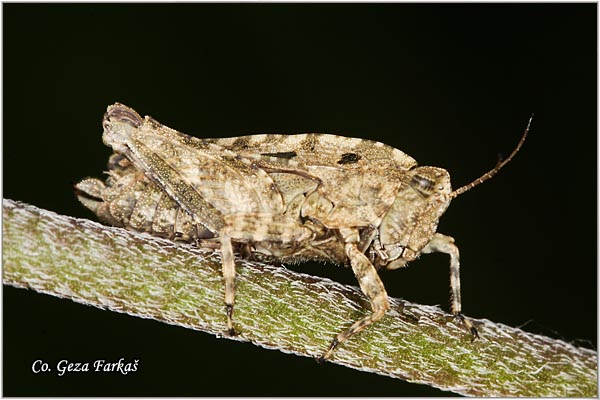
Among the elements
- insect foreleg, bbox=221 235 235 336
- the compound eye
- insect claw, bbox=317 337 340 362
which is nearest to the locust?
the compound eye

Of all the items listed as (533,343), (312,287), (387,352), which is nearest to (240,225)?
(312,287)

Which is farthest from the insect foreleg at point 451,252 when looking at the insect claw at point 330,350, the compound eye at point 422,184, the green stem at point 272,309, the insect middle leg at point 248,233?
the insect claw at point 330,350

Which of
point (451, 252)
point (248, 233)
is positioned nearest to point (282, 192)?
point (248, 233)

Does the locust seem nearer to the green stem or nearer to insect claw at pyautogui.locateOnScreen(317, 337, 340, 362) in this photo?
the green stem

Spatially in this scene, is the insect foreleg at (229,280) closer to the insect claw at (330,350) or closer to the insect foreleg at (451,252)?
the insect claw at (330,350)

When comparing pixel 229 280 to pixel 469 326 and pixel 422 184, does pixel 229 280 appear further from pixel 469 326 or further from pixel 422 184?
pixel 422 184
